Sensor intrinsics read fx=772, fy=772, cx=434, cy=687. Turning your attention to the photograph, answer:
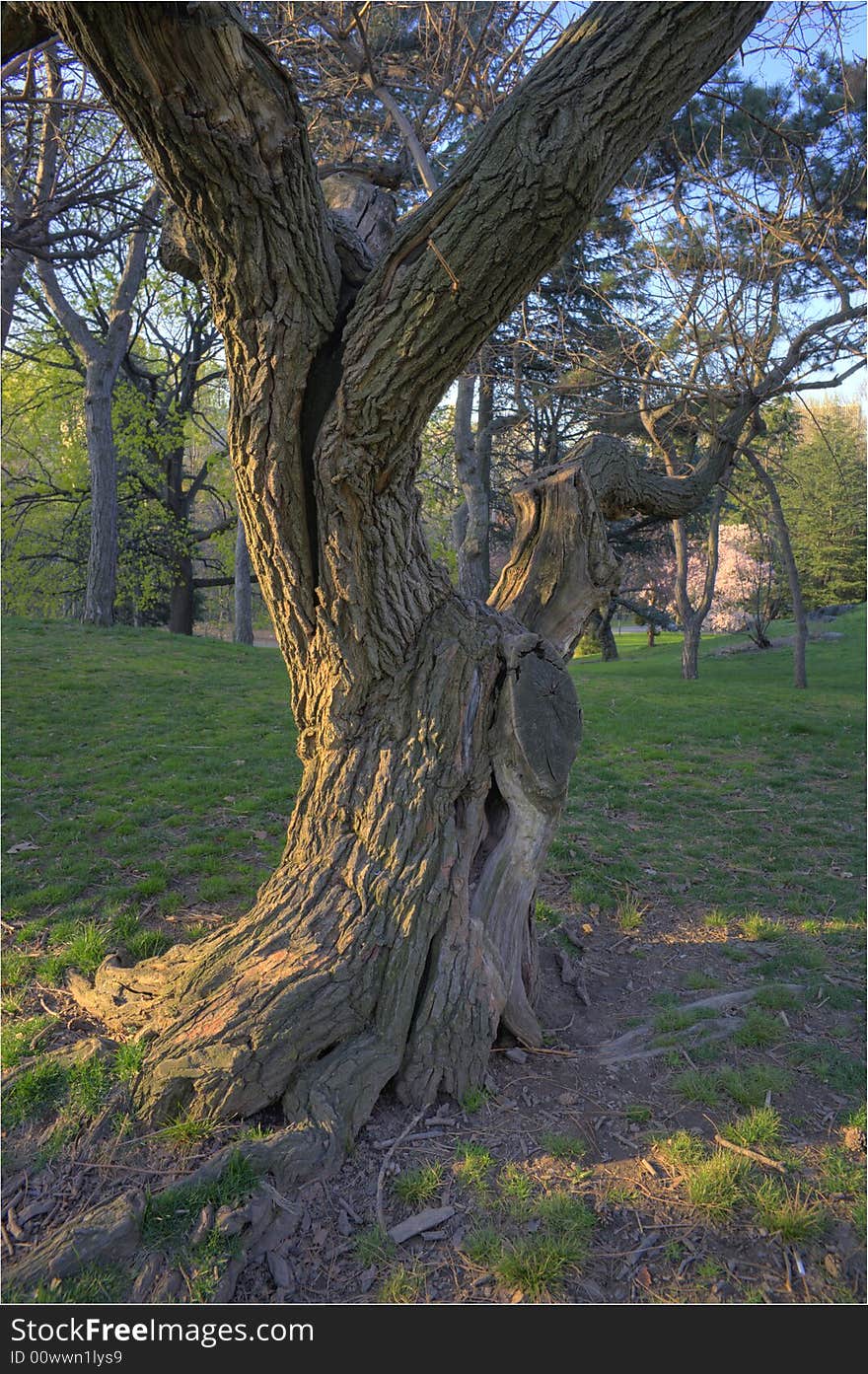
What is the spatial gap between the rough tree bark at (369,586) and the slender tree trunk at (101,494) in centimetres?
1285

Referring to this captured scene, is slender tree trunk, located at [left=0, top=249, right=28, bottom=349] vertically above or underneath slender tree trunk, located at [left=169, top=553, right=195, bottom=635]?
above

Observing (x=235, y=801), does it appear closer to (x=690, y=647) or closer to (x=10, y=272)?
(x=10, y=272)

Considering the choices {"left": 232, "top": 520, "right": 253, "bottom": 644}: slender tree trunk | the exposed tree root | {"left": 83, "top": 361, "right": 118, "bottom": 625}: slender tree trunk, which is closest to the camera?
the exposed tree root

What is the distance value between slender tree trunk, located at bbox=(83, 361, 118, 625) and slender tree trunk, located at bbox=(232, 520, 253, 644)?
3.85 meters

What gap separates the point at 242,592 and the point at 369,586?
17617 millimetres

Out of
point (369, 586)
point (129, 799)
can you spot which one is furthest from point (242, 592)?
point (369, 586)

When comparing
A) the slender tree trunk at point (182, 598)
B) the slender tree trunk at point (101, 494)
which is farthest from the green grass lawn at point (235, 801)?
the slender tree trunk at point (182, 598)

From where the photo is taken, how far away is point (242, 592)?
786 inches

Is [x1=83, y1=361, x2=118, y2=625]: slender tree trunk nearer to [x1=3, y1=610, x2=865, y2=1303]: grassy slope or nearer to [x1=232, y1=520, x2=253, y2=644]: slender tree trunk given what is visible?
[x1=3, y1=610, x2=865, y2=1303]: grassy slope

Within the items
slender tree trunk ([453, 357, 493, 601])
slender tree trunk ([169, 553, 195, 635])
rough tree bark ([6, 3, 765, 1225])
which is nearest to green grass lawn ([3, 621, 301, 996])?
rough tree bark ([6, 3, 765, 1225])

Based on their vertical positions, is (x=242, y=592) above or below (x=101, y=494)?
below

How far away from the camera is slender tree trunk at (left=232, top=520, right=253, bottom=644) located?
19219mm

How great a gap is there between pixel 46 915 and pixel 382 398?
370 centimetres

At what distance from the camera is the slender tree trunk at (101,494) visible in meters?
14.8
